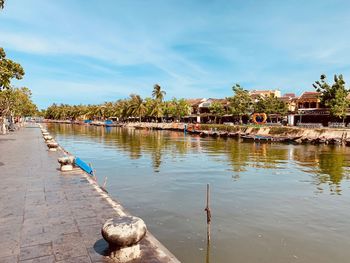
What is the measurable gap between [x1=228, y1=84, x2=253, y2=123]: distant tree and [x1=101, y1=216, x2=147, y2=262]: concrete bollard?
81354mm

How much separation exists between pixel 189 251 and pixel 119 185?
10.5 meters

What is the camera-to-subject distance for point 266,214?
550 inches

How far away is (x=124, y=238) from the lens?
646 centimetres

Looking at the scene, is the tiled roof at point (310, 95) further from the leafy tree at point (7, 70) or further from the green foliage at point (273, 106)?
the leafy tree at point (7, 70)

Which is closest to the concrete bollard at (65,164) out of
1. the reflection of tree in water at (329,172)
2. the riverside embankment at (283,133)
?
the reflection of tree in water at (329,172)

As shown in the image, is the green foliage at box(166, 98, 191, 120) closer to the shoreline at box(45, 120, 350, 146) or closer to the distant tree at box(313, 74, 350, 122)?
the shoreline at box(45, 120, 350, 146)

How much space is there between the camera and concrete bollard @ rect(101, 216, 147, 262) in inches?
255

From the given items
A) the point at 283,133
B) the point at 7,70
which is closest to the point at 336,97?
the point at 283,133

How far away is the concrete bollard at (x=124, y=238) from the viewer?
6480 millimetres

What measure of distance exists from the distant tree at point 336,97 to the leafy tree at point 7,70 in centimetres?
6169

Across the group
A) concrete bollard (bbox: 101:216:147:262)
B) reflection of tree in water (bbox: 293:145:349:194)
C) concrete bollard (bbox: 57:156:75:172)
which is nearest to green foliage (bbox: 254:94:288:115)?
reflection of tree in water (bbox: 293:145:349:194)

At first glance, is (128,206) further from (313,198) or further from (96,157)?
(96,157)

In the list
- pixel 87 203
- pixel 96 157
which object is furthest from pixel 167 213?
pixel 96 157

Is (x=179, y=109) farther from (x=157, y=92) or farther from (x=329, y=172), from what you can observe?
(x=329, y=172)
